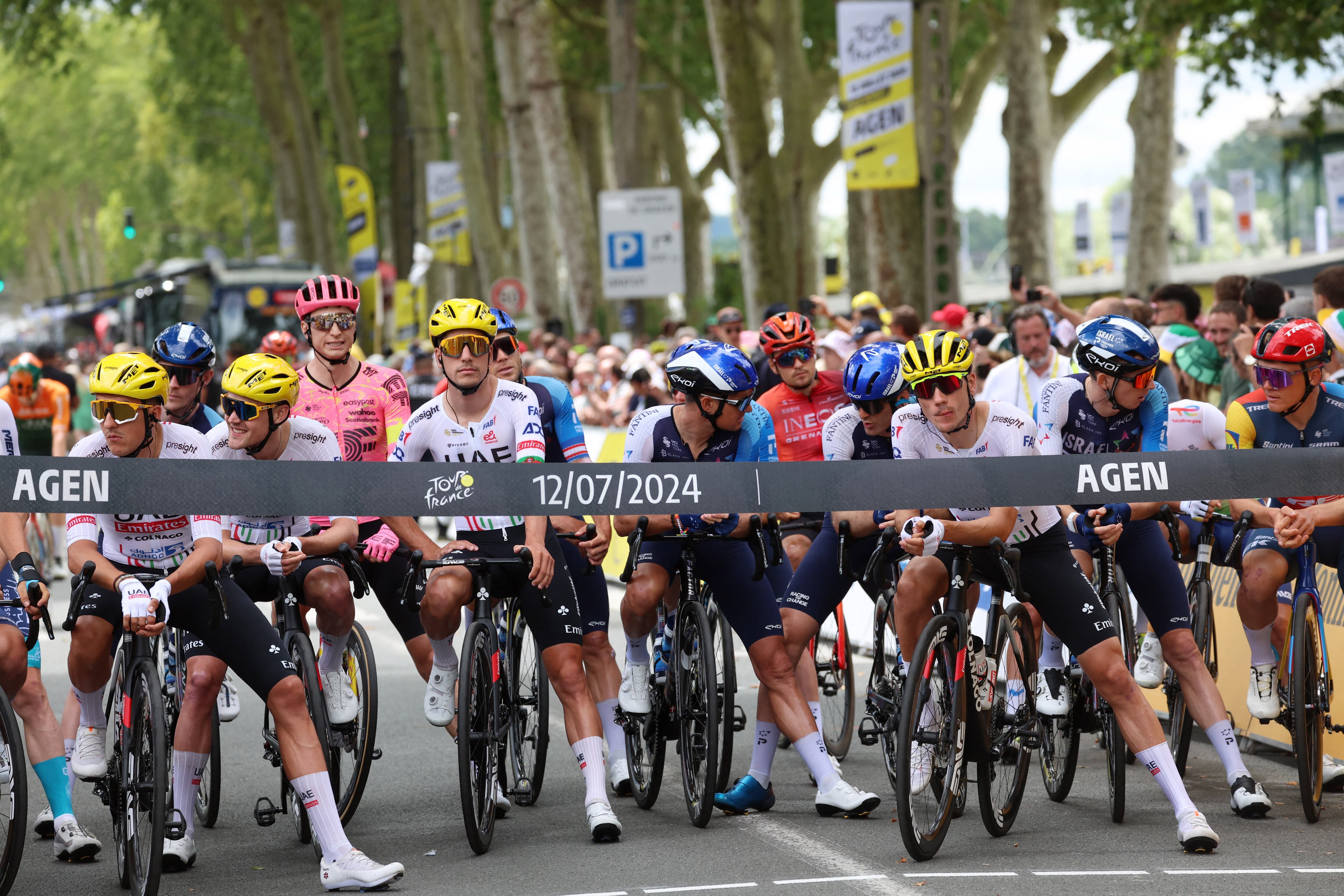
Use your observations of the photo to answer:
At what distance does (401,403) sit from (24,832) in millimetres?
2684

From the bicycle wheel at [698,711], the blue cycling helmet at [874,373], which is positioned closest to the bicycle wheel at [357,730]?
the bicycle wheel at [698,711]

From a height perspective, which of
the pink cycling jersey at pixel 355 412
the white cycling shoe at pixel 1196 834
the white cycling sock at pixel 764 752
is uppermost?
the pink cycling jersey at pixel 355 412

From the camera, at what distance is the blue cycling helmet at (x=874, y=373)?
7699 millimetres

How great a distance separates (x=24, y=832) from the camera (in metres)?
6.43

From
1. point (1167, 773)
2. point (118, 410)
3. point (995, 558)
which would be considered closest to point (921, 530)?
point (995, 558)

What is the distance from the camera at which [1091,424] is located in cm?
766

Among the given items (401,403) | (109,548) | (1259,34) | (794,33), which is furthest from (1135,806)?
(794,33)

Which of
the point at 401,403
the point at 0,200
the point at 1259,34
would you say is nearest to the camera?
the point at 401,403

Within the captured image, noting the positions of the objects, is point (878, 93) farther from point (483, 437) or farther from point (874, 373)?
point (483, 437)

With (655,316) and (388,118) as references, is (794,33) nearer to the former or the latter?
(655,316)

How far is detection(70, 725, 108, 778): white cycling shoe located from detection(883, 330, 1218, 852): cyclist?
3.05 meters

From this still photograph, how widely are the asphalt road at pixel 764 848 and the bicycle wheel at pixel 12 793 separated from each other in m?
0.39

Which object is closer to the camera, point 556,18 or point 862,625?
point 862,625

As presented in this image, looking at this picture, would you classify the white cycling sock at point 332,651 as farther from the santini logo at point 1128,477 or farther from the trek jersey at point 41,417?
the trek jersey at point 41,417
